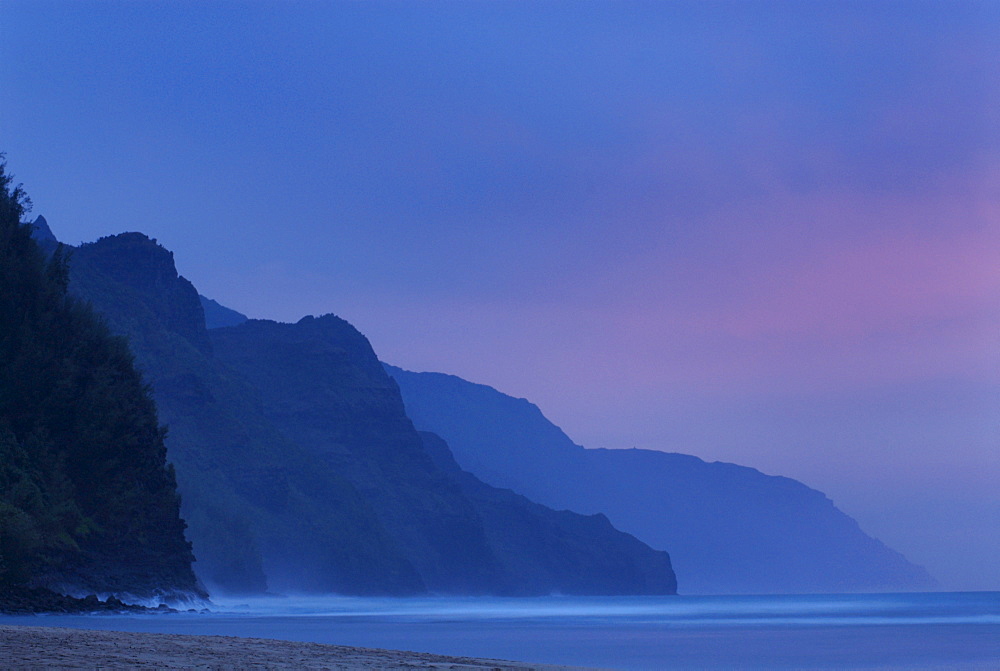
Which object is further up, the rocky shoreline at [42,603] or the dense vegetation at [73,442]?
the dense vegetation at [73,442]

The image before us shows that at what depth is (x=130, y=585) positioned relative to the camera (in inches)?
2352

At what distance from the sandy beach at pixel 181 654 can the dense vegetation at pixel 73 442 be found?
2682 centimetres

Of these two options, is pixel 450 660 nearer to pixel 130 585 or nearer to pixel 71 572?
pixel 71 572

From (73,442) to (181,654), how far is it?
41.1 meters

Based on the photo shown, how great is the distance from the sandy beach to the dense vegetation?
26.8m

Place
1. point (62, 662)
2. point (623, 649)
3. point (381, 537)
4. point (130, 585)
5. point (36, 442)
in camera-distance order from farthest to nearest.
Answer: point (381, 537), point (130, 585), point (36, 442), point (623, 649), point (62, 662)

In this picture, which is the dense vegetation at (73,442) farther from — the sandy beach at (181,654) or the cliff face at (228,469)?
the cliff face at (228,469)

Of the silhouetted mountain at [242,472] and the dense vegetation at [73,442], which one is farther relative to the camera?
the silhouetted mountain at [242,472]

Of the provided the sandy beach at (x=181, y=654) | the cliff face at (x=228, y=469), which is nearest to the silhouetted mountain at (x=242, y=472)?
the cliff face at (x=228, y=469)

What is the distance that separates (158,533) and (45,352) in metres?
15.4

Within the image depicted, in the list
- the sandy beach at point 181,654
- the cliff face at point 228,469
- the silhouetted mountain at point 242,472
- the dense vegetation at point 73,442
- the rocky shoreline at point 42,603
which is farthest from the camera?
the silhouetted mountain at point 242,472

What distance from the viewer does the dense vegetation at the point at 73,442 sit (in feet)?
168

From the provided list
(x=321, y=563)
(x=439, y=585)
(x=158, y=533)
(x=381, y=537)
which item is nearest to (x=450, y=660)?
(x=158, y=533)

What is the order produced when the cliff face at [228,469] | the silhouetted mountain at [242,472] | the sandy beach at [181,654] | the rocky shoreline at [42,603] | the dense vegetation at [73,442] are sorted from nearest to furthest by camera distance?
the sandy beach at [181,654], the rocky shoreline at [42,603], the dense vegetation at [73,442], the cliff face at [228,469], the silhouetted mountain at [242,472]
